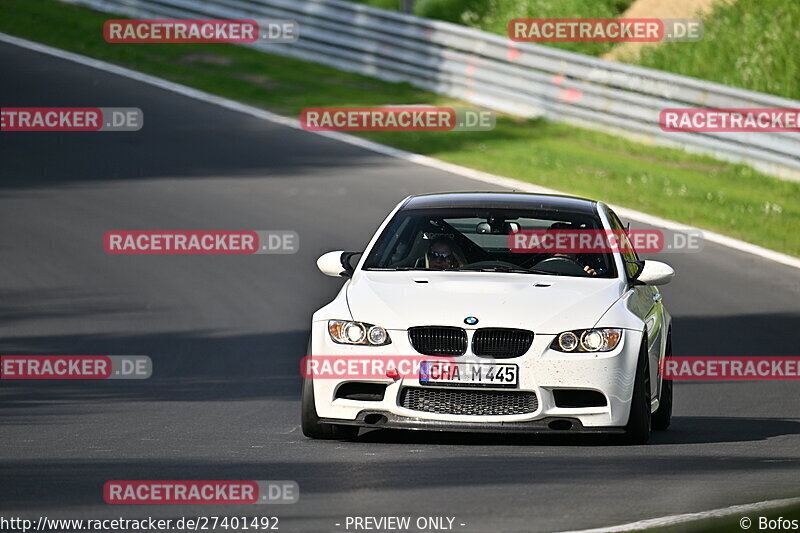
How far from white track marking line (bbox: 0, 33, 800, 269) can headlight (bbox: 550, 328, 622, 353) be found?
989 centimetres

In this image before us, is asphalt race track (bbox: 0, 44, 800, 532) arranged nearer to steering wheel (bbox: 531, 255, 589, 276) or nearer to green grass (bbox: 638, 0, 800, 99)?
steering wheel (bbox: 531, 255, 589, 276)

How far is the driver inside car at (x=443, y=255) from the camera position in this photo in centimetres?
1081

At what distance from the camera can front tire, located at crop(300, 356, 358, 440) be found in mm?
9805

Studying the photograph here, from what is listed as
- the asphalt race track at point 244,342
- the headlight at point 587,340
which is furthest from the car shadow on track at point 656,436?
the headlight at point 587,340

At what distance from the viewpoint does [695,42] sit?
1105 inches

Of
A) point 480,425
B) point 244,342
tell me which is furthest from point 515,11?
point 480,425

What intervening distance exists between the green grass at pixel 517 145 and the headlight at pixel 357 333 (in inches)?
438

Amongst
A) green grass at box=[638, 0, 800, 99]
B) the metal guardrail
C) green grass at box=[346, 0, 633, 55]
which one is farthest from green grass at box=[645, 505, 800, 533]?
green grass at box=[346, 0, 633, 55]

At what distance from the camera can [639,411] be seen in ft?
32.0

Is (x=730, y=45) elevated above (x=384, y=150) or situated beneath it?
elevated above

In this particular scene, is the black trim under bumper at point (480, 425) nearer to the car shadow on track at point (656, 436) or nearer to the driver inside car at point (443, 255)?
the car shadow on track at point (656, 436)

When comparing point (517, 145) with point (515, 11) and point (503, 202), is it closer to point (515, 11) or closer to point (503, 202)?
point (515, 11)

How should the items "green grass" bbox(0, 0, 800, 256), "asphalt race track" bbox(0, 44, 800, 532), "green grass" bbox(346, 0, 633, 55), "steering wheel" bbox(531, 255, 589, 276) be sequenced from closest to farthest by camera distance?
"asphalt race track" bbox(0, 44, 800, 532), "steering wheel" bbox(531, 255, 589, 276), "green grass" bbox(0, 0, 800, 256), "green grass" bbox(346, 0, 633, 55)

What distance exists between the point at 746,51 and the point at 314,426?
18.9 m
